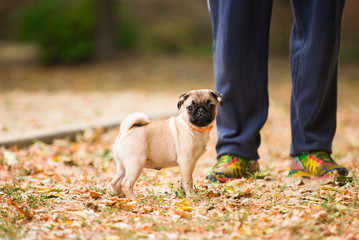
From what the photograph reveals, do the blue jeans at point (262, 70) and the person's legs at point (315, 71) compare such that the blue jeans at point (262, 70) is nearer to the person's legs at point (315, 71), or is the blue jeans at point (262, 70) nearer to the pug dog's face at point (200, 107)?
the person's legs at point (315, 71)

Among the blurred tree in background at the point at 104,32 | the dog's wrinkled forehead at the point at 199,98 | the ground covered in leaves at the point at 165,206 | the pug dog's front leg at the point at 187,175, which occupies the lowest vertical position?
the ground covered in leaves at the point at 165,206

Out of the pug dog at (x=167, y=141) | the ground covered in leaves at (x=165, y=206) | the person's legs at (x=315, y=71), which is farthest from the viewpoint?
the person's legs at (x=315, y=71)

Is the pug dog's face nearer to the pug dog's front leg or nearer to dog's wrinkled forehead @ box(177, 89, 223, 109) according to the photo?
dog's wrinkled forehead @ box(177, 89, 223, 109)

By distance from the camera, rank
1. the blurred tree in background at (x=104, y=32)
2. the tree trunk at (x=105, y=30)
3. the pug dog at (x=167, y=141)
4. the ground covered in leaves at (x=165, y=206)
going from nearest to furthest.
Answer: the ground covered in leaves at (x=165, y=206) → the pug dog at (x=167, y=141) → the tree trunk at (x=105, y=30) → the blurred tree in background at (x=104, y=32)

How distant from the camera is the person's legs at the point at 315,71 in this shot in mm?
3096

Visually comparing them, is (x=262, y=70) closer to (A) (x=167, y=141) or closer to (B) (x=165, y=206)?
(A) (x=167, y=141)

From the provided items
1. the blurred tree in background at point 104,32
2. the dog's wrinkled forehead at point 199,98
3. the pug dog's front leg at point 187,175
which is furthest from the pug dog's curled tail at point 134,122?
the blurred tree in background at point 104,32

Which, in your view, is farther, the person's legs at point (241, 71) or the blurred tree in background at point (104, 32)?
the blurred tree in background at point (104, 32)

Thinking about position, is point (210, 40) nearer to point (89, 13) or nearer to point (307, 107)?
point (89, 13)

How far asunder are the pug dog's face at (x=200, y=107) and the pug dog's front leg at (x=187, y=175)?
25 cm

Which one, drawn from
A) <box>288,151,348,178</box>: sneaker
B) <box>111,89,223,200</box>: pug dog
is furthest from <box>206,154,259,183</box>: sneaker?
<box>111,89,223,200</box>: pug dog

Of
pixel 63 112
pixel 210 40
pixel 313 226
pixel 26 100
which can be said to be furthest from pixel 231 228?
pixel 210 40

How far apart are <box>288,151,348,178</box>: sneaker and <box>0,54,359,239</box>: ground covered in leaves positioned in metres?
0.10

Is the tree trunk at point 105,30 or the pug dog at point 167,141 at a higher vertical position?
the tree trunk at point 105,30
